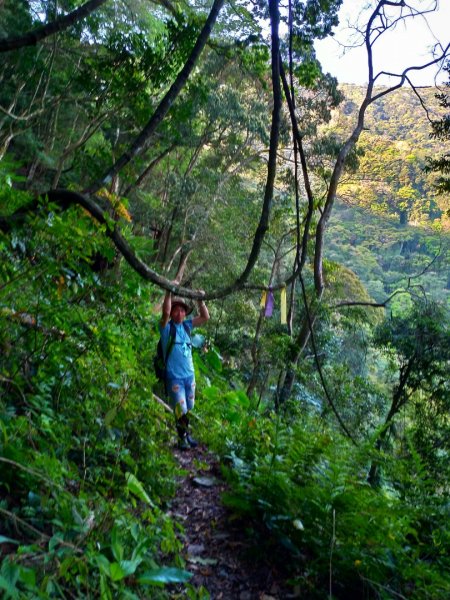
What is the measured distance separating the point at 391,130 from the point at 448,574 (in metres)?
25.3

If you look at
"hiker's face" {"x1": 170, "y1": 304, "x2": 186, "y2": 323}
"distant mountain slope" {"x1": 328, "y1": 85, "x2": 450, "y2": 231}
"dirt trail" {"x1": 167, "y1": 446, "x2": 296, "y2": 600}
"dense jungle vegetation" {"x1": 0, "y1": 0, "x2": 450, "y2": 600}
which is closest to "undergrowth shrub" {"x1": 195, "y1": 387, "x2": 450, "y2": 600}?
"dense jungle vegetation" {"x1": 0, "y1": 0, "x2": 450, "y2": 600}

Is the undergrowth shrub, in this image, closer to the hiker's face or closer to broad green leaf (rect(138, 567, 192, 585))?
broad green leaf (rect(138, 567, 192, 585))

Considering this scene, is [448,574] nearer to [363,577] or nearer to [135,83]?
[363,577]

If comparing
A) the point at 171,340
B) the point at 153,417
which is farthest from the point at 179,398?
the point at 153,417

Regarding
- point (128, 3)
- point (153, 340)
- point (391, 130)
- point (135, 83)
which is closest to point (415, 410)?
point (153, 340)

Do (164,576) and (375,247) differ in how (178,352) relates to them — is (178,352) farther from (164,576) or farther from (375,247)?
(375,247)

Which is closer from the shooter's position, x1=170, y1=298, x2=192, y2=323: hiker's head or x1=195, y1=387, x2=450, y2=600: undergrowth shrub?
x1=195, y1=387, x2=450, y2=600: undergrowth shrub

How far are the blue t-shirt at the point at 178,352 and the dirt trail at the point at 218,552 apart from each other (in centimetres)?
113

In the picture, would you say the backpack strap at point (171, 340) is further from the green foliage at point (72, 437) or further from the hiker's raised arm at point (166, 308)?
the green foliage at point (72, 437)

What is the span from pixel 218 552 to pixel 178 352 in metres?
2.29

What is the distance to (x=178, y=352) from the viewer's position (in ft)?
18.0

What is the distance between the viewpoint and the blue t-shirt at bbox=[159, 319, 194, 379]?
5426 mm

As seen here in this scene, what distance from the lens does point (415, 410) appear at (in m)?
12.3

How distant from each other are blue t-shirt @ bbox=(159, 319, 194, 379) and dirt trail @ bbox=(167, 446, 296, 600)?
1.13 meters
